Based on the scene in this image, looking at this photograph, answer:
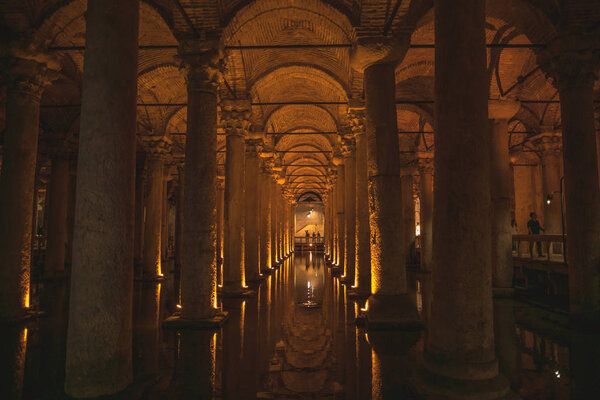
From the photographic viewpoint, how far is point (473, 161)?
3.98 metres

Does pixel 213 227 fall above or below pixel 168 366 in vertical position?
above

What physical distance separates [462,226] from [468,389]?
1509 mm

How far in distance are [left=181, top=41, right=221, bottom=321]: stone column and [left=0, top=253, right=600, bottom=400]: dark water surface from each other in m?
0.66

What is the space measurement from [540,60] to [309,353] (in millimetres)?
7754

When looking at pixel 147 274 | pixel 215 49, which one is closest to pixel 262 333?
pixel 215 49

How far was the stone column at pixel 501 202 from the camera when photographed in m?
11.4

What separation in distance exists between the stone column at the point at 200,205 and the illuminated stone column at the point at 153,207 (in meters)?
8.81

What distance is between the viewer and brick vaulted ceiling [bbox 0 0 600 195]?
811cm

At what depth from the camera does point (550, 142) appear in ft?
52.9

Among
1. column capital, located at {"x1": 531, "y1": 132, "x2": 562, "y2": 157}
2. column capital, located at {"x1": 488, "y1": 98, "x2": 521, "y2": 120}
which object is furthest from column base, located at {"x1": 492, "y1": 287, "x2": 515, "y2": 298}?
column capital, located at {"x1": 531, "y1": 132, "x2": 562, "y2": 157}

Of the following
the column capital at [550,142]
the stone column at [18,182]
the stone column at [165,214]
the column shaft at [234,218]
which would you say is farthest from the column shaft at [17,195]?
the column capital at [550,142]

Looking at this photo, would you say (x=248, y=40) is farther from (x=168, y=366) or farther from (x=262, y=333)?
(x=168, y=366)

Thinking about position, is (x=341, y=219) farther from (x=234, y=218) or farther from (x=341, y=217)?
(x=234, y=218)

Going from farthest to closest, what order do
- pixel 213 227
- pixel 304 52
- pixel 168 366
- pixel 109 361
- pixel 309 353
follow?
pixel 304 52 → pixel 213 227 → pixel 309 353 → pixel 168 366 → pixel 109 361
